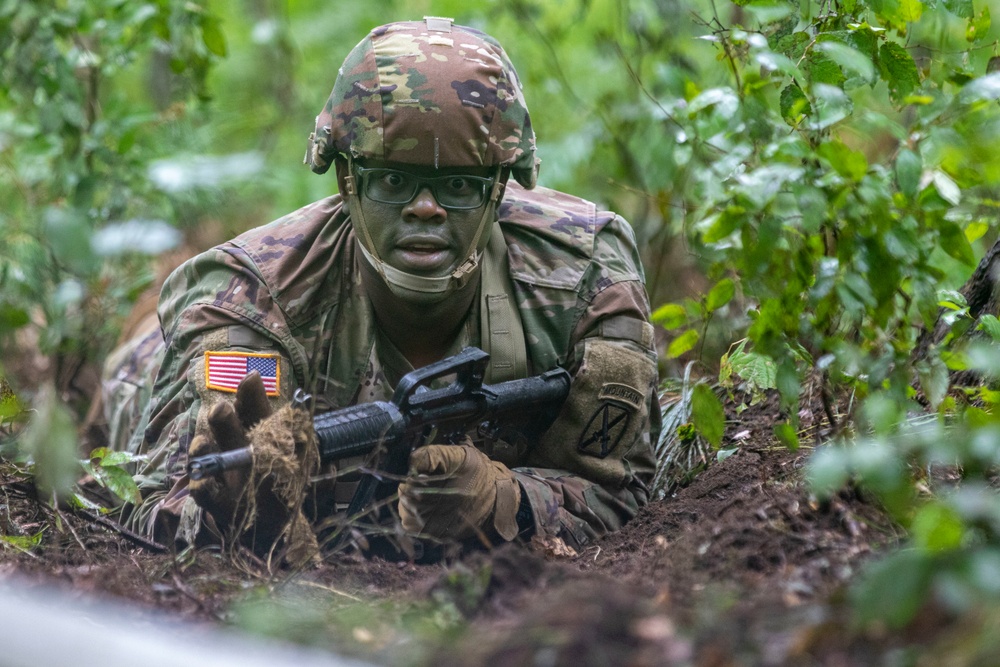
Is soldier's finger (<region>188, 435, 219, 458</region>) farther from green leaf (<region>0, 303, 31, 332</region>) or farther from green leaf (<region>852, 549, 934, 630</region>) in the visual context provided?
green leaf (<region>852, 549, 934, 630</region>)

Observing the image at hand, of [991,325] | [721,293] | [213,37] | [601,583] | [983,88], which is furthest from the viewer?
[213,37]

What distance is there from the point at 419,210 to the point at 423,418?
62 cm

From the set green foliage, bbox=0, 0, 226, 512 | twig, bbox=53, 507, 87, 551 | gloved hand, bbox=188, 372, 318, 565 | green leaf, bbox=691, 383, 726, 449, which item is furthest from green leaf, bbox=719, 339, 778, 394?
green foliage, bbox=0, 0, 226, 512

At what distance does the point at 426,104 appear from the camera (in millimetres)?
3061

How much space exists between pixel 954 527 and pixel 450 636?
0.83 meters

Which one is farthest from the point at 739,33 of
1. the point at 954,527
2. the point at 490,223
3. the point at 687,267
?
the point at 687,267

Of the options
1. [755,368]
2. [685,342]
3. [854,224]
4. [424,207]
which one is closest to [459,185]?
[424,207]

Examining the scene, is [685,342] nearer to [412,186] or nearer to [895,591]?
[412,186]

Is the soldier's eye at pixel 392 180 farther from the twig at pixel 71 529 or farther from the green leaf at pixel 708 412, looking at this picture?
the twig at pixel 71 529

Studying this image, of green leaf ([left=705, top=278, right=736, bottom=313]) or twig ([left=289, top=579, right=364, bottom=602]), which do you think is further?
green leaf ([left=705, top=278, right=736, bottom=313])

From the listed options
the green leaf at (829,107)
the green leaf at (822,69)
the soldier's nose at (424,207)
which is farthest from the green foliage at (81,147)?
the green leaf at (829,107)

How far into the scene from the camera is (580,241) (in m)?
3.67

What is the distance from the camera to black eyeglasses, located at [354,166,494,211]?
3.18 metres

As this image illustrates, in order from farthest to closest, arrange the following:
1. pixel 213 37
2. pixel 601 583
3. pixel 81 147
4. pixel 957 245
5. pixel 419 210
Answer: pixel 81 147
pixel 213 37
pixel 419 210
pixel 957 245
pixel 601 583
